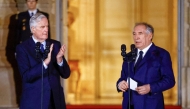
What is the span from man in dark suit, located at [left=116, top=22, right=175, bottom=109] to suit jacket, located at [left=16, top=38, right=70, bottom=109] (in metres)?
0.59

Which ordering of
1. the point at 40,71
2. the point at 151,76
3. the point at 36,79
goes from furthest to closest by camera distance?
the point at 151,76
the point at 36,79
the point at 40,71

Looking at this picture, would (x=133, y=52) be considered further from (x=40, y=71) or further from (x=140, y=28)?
(x=40, y=71)

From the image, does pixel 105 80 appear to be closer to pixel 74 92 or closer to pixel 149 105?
pixel 74 92

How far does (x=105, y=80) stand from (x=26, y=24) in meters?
2.42

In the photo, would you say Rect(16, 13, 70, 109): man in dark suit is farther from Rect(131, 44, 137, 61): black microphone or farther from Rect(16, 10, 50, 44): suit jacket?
Rect(16, 10, 50, 44): suit jacket

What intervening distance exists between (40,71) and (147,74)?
1.01 meters

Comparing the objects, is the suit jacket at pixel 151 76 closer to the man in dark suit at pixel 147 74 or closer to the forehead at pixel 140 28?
the man in dark suit at pixel 147 74

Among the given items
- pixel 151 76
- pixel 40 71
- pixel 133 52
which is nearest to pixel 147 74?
pixel 151 76

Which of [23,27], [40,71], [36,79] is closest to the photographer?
[40,71]

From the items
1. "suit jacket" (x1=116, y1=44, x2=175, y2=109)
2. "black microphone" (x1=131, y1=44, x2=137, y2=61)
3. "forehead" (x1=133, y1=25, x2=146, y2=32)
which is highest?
"forehead" (x1=133, y1=25, x2=146, y2=32)

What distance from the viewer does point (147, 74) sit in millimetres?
5191

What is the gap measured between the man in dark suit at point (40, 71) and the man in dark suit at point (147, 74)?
1.98ft

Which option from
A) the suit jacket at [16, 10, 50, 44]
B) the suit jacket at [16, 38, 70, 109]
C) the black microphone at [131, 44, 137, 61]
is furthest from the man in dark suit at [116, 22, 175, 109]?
the suit jacket at [16, 10, 50, 44]

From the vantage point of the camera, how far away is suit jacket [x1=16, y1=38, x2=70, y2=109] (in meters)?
5.04
